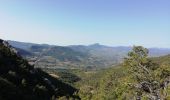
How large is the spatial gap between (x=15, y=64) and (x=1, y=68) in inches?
879

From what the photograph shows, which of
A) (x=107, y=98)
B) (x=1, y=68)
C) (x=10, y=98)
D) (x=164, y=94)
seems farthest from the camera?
(x=1, y=68)

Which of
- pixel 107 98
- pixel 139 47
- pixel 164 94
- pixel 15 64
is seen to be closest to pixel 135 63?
pixel 139 47

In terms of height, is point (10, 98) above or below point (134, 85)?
below

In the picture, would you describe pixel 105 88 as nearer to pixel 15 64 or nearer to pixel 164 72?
pixel 164 72

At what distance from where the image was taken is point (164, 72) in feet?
145

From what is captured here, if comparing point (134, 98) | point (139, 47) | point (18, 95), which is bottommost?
point (18, 95)

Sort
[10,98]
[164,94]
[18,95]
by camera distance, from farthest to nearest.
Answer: [18,95] < [10,98] < [164,94]

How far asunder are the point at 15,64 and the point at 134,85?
102m

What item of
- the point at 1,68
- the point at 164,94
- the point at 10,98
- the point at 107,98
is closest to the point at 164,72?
the point at 164,94

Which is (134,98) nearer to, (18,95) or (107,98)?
(107,98)

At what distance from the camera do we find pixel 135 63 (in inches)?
1750

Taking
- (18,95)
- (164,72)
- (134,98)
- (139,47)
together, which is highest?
(139,47)

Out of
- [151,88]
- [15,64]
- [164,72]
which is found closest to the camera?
[151,88]

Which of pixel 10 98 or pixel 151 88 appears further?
pixel 10 98
